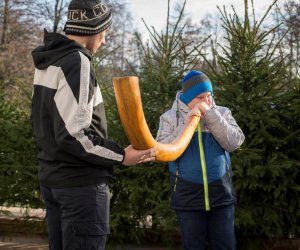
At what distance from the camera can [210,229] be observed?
10.5 feet

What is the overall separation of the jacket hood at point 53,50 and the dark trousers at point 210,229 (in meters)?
1.42

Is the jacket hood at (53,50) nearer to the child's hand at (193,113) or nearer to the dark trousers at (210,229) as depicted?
the child's hand at (193,113)

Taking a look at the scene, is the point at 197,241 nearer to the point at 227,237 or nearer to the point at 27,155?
the point at 227,237

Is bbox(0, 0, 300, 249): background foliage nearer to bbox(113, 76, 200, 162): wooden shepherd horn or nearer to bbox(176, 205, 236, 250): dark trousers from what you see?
bbox(176, 205, 236, 250): dark trousers

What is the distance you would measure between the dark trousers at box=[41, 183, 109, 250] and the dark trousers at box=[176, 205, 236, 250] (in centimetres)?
102

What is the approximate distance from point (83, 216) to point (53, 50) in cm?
82

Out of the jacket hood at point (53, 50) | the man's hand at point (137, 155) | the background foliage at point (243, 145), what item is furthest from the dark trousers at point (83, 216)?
the background foliage at point (243, 145)


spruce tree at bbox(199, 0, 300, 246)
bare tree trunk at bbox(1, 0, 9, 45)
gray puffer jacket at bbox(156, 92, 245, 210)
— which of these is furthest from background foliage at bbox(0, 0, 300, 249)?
bare tree trunk at bbox(1, 0, 9, 45)

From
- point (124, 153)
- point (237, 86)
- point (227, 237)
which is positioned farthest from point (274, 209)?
point (124, 153)

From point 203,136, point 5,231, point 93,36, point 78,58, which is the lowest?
point 5,231

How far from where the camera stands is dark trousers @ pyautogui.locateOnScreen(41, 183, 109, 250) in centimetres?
219

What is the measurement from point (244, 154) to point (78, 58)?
2.72 m

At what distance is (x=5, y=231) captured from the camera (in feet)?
19.6

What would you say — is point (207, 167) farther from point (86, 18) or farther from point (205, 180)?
point (86, 18)
